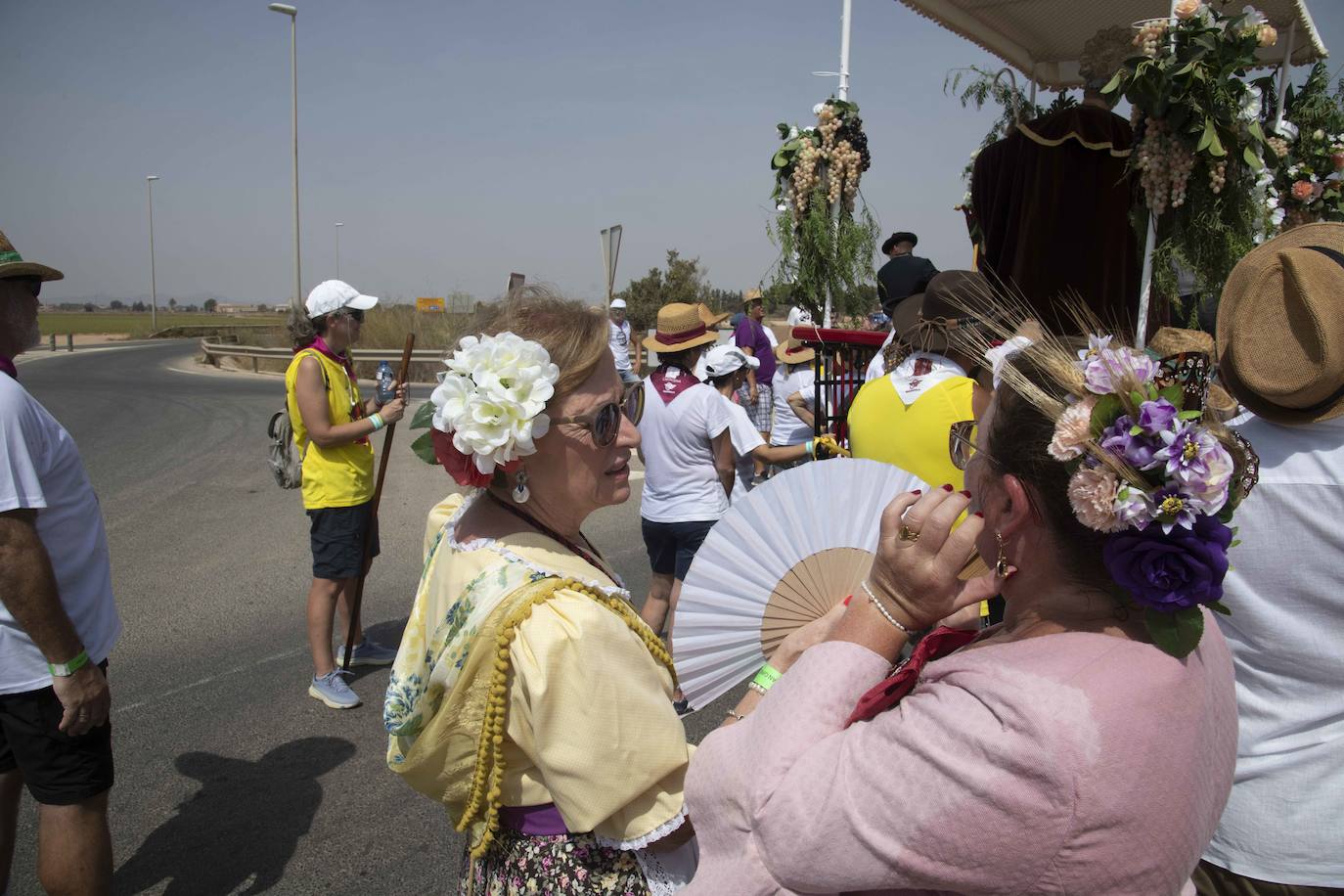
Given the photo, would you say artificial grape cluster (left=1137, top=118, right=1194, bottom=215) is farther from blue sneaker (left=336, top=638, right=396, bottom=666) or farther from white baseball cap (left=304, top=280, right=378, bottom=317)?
blue sneaker (left=336, top=638, right=396, bottom=666)

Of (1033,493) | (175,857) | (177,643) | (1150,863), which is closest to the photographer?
(1150,863)

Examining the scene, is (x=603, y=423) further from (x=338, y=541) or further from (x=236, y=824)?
(x=338, y=541)

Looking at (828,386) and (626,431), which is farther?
(828,386)

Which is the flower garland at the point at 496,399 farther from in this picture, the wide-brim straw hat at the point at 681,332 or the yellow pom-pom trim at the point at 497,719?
the wide-brim straw hat at the point at 681,332

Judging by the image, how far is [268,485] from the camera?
9.64 metres

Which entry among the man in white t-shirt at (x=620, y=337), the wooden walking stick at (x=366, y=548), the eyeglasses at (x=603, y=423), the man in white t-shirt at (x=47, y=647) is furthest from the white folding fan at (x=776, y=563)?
the man in white t-shirt at (x=620, y=337)

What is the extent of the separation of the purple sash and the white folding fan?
20.9 inches

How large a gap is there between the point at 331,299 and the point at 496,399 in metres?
3.31

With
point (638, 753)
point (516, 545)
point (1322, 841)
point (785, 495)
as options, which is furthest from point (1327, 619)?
point (516, 545)

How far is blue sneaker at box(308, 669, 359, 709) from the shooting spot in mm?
4430

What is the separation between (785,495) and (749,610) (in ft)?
0.95

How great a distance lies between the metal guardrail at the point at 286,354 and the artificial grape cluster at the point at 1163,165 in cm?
1588

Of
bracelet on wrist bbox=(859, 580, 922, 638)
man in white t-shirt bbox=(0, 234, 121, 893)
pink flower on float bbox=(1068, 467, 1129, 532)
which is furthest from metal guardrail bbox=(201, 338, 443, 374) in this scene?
pink flower on float bbox=(1068, 467, 1129, 532)

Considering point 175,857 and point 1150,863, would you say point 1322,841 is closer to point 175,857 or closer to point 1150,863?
point 1150,863
